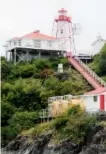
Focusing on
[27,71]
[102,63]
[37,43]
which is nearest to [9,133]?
[27,71]

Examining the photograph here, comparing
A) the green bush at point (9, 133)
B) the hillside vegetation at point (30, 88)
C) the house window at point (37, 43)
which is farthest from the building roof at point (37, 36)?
the green bush at point (9, 133)

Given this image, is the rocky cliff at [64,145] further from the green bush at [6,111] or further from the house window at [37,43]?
the house window at [37,43]

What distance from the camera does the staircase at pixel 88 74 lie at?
59.4 meters

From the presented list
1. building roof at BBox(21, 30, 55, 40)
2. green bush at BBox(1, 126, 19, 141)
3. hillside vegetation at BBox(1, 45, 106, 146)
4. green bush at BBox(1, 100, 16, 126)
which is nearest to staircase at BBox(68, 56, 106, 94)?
hillside vegetation at BBox(1, 45, 106, 146)

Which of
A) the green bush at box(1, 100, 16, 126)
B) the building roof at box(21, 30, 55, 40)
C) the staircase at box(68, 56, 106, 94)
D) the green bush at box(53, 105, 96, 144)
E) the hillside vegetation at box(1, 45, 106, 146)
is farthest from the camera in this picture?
the building roof at box(21, 30, 55, 40)

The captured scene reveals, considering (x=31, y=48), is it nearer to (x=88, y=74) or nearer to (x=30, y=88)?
(x=88, y=74)

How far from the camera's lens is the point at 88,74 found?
6412 cm

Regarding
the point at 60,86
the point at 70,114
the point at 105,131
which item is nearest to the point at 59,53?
the point at 60,86

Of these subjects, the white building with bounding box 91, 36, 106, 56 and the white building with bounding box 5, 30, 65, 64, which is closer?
the white building with bounding box 5, 30, 65, 64

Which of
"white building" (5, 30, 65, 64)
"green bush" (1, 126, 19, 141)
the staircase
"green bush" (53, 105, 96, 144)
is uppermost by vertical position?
"white building" (5, 30, 65, 64)

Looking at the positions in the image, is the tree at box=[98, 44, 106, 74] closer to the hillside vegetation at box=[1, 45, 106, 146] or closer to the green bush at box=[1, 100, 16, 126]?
the hillside vegetation at box=[1, 45, 106, 146]

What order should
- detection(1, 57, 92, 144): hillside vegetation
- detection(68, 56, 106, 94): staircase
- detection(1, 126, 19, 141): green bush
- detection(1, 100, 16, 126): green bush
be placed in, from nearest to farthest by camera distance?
detection(1, 126, 19, 141): green bush < detection(1, 57, 92, 144): hillside vegetation < detection(1, 100, 16, 126): green bush < detection(68, 56, 106, 94): staircase

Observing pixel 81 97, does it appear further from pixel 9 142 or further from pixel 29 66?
pixel 29 66

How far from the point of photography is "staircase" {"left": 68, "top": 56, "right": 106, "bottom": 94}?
195 feet
